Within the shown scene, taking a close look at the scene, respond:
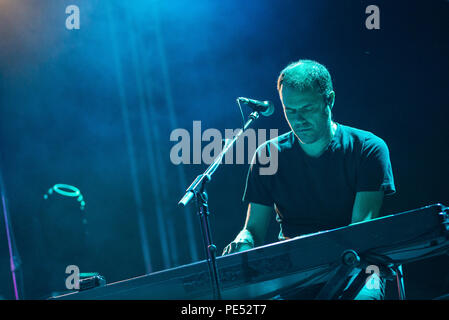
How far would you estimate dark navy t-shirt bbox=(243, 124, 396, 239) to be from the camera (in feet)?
6.67

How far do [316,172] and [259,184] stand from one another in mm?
326

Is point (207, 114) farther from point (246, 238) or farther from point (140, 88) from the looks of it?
point (246, 238)

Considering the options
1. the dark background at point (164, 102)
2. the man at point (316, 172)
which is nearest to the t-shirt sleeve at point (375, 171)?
the man at point (316, 172)

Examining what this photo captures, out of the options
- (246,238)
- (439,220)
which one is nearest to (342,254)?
(439,220)

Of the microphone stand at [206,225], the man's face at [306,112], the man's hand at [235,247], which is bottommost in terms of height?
the man's hand at [235,247]

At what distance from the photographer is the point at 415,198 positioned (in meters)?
2.87

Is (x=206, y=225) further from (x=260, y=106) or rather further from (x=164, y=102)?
(x=164, y=102)

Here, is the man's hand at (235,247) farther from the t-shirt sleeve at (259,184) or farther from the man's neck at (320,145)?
the man's neck at (320,145)

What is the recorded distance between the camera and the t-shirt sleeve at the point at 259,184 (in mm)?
2293

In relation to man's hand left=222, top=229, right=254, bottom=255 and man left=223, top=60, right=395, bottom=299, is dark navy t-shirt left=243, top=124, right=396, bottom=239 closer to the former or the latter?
man left=223, top=60, right=395, bottom=299

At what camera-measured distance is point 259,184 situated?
2307mm

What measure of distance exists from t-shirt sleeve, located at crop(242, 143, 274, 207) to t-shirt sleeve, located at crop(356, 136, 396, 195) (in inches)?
19.1

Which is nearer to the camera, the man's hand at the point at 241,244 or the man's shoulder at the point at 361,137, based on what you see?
the man's hand at the point at 241,244
